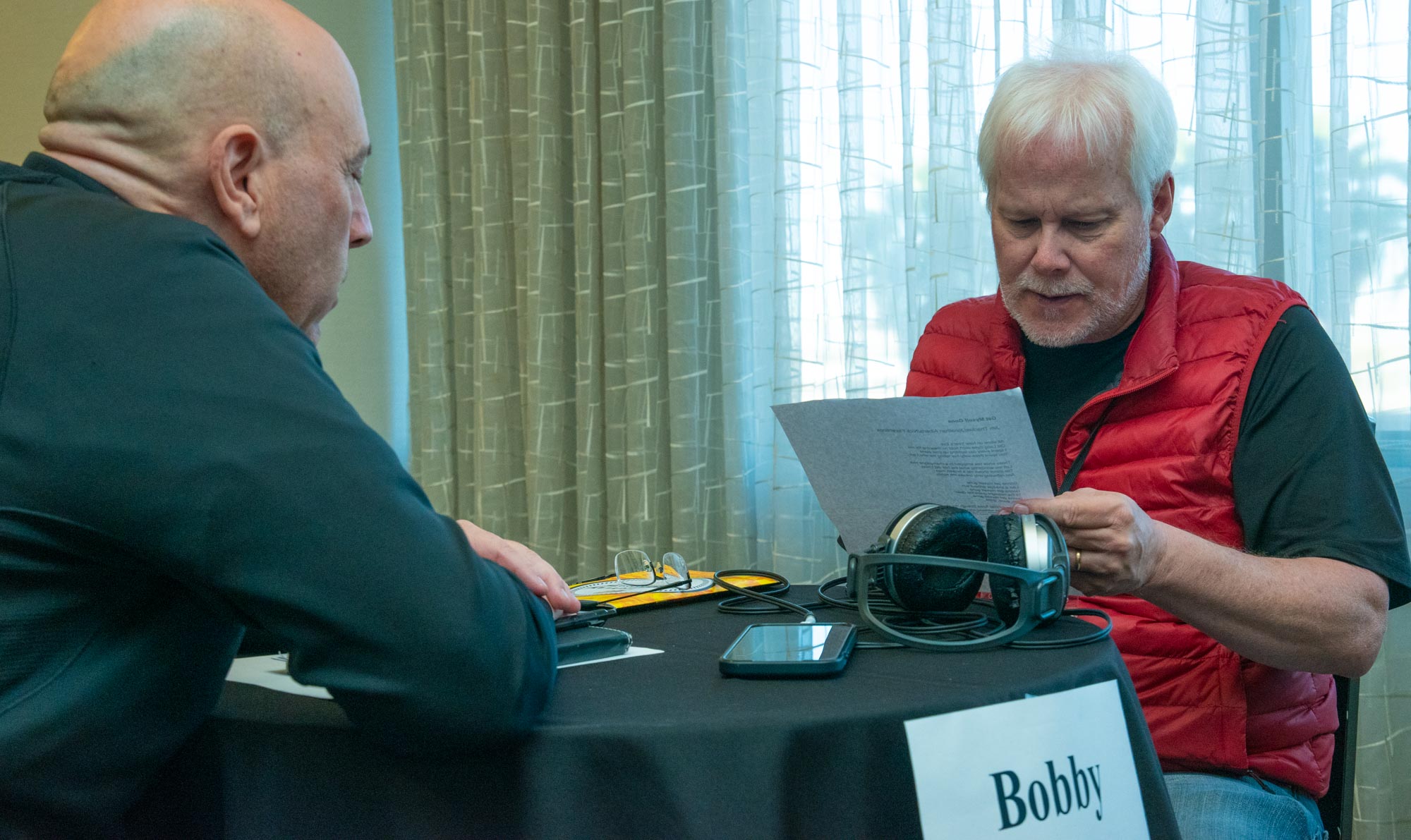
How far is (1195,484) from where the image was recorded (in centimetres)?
125

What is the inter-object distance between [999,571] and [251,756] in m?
0.62

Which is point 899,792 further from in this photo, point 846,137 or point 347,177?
point 846,137

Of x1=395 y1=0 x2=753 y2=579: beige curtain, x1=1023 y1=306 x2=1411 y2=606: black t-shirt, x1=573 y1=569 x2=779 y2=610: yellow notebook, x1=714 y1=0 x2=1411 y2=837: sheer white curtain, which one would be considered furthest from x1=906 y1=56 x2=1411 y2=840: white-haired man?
x1=395 y1=0 x2=753 y2=579: beige curtain

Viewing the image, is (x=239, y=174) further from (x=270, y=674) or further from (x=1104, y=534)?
(x=1104, y=534)

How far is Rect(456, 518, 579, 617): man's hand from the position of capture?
3.11 feet

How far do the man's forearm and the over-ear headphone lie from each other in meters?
0.16

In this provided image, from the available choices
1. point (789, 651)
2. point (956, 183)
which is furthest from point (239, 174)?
point (956, 183)

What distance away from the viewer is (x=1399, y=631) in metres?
1.71

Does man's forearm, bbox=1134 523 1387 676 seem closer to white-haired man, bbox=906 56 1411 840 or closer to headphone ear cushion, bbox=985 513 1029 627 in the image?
white-haired man, bbox=906 56 1411 840

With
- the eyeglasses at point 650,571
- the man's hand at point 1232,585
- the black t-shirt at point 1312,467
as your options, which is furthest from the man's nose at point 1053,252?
the eyeglasses at point 650,571

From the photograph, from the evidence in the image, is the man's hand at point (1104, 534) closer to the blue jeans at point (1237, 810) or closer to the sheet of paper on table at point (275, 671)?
the blue jeans at point (1237, 810)

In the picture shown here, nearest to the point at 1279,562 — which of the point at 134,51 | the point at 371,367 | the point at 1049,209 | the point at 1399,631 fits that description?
the point at 1049,209

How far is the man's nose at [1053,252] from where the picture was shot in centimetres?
136

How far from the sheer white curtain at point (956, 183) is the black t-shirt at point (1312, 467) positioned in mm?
562
